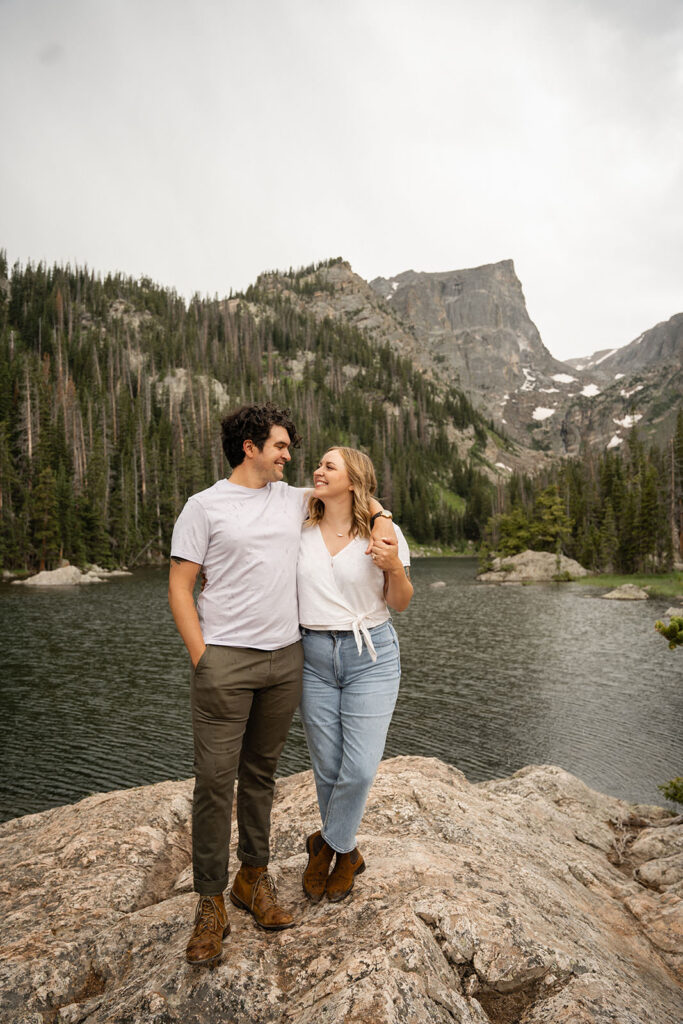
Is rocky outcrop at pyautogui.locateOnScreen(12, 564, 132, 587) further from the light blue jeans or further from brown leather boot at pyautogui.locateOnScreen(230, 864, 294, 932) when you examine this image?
the light blue jeans

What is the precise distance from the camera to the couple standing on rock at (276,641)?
3258 mm

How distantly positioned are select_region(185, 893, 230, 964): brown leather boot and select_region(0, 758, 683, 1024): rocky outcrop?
0.07 meters

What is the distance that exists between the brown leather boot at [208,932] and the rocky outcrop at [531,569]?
61944 millimetres

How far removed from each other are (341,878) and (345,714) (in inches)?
40.7

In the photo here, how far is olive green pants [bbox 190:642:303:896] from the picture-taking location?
3.22 meters

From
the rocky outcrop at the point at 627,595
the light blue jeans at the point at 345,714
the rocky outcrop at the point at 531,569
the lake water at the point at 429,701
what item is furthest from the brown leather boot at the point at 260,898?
the rocky outcrop at the point at 531,569

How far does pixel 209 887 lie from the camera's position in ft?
10.5

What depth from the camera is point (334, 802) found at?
3650 millimetres

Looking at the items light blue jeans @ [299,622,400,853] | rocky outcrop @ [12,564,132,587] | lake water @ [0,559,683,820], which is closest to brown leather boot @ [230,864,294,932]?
light blue jeans @ [299,622,400,853]

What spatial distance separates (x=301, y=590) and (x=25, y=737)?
53.6ft

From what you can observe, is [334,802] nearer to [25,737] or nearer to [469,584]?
[25,737]

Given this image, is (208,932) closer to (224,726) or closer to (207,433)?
(224,726)

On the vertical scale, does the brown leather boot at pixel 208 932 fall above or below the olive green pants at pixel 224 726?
below

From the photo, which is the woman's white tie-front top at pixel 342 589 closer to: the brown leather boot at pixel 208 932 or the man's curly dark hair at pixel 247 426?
the man's curly dark hair at pixel 247 426
